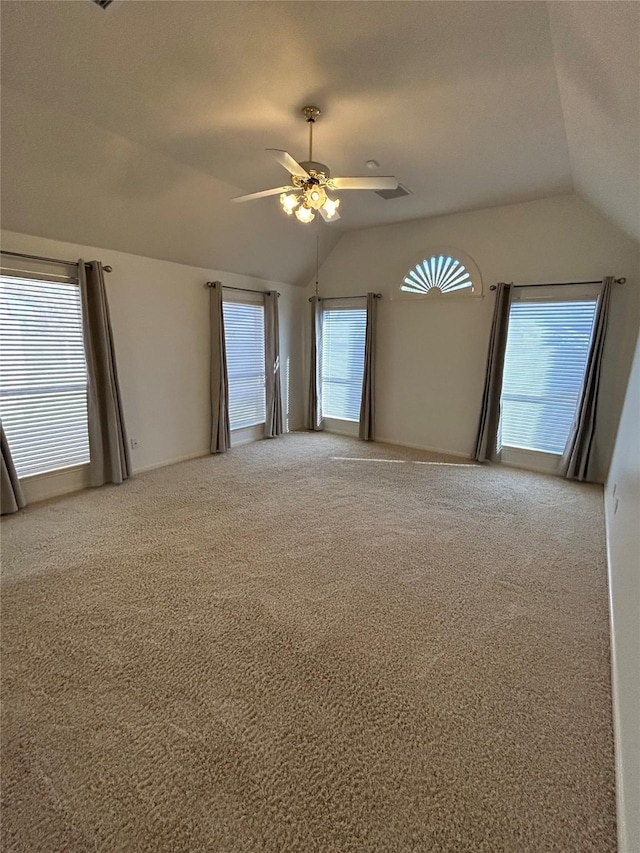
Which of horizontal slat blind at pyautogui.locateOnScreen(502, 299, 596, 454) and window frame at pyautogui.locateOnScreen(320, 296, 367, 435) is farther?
window frame at pyautogui.locateOnScreen(320, 296, 367, 435)

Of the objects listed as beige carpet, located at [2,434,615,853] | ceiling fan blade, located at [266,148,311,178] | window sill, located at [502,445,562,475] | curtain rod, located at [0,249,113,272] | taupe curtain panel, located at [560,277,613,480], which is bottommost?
beige carpet, located at [2,434,615,853]

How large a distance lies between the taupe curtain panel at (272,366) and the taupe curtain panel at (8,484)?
3368 mm

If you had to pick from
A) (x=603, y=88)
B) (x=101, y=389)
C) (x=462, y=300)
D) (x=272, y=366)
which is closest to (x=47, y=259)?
(x=101, y=389)

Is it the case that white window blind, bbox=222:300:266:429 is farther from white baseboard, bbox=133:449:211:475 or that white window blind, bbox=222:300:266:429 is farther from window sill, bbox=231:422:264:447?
white baseboard, bbox=133:449:211:475

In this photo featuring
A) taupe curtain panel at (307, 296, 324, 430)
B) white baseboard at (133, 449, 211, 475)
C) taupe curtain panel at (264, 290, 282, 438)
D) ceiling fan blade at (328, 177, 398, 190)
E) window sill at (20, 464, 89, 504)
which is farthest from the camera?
taupe curtain panel at (307, 296, 324, 430)

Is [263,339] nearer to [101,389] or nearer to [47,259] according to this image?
[101,389]

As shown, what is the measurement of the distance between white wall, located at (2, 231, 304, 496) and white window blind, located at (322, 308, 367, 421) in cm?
151

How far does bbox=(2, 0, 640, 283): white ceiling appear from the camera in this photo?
1.97 metres

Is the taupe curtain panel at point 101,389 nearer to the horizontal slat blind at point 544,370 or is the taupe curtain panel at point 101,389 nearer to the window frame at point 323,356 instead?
the window frame at point 323,356

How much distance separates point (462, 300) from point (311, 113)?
10.3 ft

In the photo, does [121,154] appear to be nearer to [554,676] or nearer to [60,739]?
[60,739]

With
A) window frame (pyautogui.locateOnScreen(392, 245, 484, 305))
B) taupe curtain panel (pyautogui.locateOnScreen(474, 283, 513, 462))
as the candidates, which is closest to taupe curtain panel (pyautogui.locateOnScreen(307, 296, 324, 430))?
window frame (pyautogui.locateOnScreen(392, 245, 484, 305))

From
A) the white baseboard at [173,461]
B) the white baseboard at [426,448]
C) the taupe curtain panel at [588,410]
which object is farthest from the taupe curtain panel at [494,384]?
the white baseboard at [173,461]

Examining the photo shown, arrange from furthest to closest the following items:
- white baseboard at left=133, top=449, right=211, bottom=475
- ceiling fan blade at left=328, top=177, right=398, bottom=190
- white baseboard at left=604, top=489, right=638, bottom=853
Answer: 1. white baseboard at left=133, top=449, right=211, bottom=475
2. ceiling fan blade at left=328, top=177, right=398, bottom=190
3. white baseboard at left=604, top=489, right=638, bottom=853
